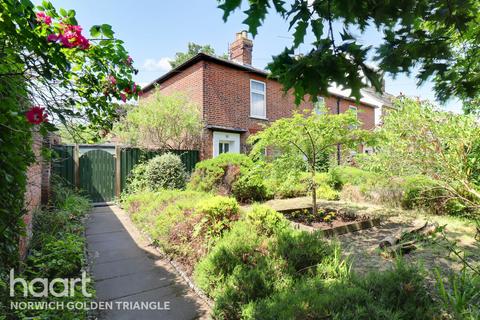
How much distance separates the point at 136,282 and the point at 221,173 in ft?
16.4

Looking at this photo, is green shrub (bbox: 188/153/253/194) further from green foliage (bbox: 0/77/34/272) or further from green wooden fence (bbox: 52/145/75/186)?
green foliage (bbox: 0/77/34/272)

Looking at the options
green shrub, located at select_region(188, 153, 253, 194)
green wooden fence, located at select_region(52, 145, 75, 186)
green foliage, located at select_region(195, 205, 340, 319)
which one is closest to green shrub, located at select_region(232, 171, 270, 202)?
green shrub, located at select_region(188, 153, 253, 194)

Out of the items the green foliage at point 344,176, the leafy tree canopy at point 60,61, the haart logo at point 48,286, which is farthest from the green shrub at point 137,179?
→ the green foliage at point 344,176

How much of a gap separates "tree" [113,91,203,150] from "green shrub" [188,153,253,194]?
261cm

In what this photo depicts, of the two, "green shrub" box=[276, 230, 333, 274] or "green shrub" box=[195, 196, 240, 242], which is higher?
"green shrub" box=[195, 196, 240, 242]

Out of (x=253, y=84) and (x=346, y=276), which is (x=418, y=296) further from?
(x=253, y=84)

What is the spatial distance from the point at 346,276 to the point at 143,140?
976 cm

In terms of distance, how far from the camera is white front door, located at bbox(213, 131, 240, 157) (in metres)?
11.6

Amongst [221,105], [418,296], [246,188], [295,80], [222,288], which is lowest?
[222,288]

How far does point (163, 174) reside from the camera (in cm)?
890

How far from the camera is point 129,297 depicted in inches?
137

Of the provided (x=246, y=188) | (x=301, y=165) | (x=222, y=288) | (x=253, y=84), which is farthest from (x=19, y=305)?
(x=253, y=84)

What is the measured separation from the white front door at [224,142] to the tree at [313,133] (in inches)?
219

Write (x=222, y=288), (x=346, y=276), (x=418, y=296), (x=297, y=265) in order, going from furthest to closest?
(x=297, y=265), (x=222, y=288), (x=346, y=276), (x=418, y=296)
